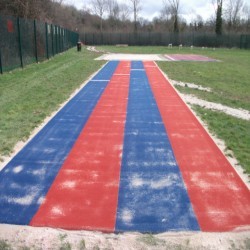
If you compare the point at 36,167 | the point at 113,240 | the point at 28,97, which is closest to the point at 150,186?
the point at 113,240

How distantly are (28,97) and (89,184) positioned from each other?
637cm

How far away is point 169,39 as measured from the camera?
53.8m

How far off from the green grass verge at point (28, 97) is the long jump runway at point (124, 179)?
431mm

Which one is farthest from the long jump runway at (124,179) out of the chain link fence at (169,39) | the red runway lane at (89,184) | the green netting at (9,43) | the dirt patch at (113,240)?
the chain link fence at (169,39)

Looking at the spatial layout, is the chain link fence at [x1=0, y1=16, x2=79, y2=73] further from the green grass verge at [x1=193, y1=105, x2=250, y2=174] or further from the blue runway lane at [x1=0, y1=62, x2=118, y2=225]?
the green grass verge at [x1=193, y1=105, x2=250, y2=174]

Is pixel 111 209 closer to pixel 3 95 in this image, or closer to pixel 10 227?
pixel 10 227

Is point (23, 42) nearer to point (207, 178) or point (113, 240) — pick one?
point (207, 178)

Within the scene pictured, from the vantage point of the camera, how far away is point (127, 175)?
5.12 meters

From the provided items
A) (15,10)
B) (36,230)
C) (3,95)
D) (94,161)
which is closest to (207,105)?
(94,161)

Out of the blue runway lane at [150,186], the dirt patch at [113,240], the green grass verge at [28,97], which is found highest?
the green grass verge at [28,97]

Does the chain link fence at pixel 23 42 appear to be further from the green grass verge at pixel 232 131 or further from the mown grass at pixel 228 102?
the green grass verge at pixel 232 131

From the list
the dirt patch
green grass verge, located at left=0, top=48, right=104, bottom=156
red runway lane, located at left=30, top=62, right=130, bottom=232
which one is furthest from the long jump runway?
green grass verge, located at left=0, top=48, right=104, bottom=156

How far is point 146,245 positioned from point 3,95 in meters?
8.60

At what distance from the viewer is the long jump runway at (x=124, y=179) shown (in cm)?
400
